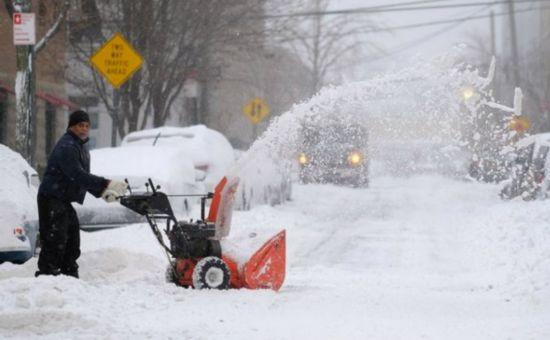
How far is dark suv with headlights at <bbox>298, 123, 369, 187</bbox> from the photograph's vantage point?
17.4 meters

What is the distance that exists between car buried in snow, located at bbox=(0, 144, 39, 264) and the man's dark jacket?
98 centimetres


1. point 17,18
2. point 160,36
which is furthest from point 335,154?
point 17,18

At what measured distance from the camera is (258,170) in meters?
18.8

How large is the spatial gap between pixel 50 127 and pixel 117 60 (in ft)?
46.9

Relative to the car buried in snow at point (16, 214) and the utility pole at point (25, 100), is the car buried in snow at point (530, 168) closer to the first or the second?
the utility pole at point (25, 100)

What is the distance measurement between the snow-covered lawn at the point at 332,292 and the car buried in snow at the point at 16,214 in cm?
19

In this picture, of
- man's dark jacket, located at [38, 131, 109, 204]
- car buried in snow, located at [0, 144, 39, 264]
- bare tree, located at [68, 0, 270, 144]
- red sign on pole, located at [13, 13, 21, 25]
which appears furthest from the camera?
bare tree, located at [68, 0, 270, 144]

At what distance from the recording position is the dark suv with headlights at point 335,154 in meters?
17.4

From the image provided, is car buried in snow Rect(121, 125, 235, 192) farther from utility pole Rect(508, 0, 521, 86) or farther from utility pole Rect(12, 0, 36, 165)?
utility pole Rect(508, 0, 521, 86)

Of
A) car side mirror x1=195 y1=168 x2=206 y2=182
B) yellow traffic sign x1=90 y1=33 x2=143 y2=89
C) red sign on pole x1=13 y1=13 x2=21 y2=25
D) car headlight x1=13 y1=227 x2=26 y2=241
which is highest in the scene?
red sign on pole x1=13 y1=13 x2=21 y2=25

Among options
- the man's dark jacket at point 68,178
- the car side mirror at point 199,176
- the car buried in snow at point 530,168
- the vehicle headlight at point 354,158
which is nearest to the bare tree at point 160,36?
the vehicle headlight at point 354,158

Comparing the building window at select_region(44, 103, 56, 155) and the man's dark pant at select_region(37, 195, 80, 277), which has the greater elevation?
the building window at select_region(44, 103, 56, 155)

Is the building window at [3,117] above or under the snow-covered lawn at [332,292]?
above

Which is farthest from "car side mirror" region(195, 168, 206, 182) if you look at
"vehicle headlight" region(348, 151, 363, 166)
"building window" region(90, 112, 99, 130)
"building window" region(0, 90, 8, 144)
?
"building window" region(90, 112, 99, 130)
